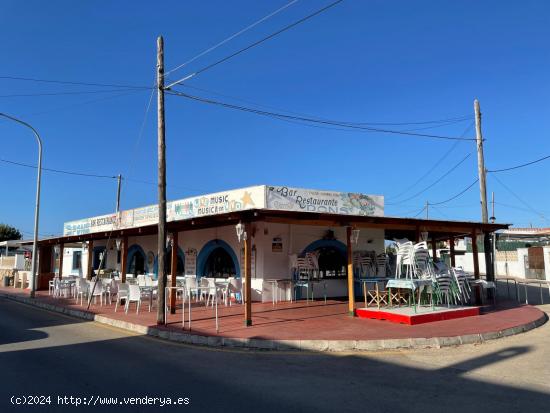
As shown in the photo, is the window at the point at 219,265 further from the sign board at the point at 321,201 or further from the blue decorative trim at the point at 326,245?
the blue decorative trim at the point at 326,245

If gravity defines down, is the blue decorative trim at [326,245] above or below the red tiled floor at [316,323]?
above

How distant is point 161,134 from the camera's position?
12477 mm

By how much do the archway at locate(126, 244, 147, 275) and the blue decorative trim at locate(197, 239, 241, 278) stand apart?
622 centimetres

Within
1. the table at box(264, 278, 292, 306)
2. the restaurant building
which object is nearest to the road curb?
the restaurant building

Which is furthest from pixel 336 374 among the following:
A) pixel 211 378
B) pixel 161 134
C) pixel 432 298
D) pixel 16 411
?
pixel 161 134

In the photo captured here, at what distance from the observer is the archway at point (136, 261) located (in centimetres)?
2538

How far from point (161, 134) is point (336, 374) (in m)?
8.00

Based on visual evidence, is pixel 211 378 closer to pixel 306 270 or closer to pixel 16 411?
pixel 16 411

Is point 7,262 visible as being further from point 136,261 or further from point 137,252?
point 137,252

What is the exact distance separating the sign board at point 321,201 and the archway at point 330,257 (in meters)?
1.36

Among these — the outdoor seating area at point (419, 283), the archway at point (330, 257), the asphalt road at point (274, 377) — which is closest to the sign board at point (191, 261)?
the archway at point (330, 257)

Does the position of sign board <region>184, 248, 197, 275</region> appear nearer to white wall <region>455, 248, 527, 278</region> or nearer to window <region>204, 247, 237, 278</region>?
window <region>204, 247, 237, 278</region>

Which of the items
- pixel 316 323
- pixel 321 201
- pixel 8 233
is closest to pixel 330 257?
pixel 321 201

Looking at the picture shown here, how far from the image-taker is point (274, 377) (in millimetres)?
6934
